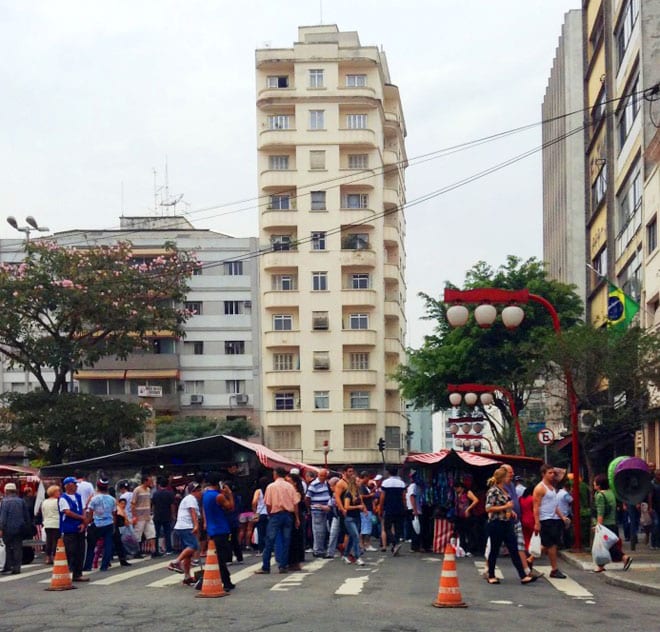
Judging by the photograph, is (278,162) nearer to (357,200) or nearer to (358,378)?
(357,200)

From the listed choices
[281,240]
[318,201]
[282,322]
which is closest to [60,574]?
[282,322]

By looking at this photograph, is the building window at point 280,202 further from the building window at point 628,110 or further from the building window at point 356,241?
the building window at point 628,110

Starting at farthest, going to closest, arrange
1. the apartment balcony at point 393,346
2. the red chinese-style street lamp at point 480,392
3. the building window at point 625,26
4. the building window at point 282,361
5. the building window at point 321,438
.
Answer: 1. the apartment balcony at point 393,346
2. the building window at point 282,361
3. the building window at point 321,438
4. the red chinese-style street lamp at point 480,392
5. the building window at point 625,26

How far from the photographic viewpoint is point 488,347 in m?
48.8

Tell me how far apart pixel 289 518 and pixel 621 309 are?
1887 cm

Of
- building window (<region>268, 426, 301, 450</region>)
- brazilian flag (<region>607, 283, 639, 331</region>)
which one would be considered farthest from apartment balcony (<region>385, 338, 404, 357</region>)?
brazilian flag (<region>607, 283, 639, 331</region>)

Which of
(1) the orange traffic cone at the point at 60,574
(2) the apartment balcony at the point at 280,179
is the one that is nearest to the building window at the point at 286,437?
(2) the apartment balcony at the point at 280,179

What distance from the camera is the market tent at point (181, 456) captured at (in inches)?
1101

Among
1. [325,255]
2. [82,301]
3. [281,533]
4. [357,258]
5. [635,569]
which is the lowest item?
[635,569]

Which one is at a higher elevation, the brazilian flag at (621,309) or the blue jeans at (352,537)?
the brazilian flag at (621,309)

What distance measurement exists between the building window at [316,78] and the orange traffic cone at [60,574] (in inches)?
2380

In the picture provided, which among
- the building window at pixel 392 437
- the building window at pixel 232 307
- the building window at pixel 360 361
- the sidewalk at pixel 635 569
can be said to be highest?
the building window at pixel 232 307

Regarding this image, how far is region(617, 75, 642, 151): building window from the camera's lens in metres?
37.6

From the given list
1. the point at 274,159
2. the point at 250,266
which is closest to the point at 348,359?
the point at 250,266
